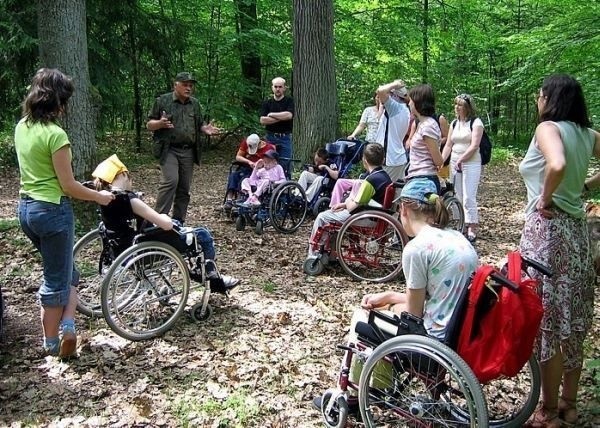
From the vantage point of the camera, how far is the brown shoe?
3480 mm

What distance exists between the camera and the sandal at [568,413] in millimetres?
2736

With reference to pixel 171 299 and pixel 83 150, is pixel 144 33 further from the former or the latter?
pixel 171 299

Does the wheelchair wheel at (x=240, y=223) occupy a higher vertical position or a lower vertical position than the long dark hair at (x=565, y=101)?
lower

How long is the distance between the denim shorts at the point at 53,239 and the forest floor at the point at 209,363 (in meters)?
0.51

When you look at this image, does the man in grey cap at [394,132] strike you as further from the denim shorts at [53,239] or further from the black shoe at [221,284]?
the denim shorts at [53,239]

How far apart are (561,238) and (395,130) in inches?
149

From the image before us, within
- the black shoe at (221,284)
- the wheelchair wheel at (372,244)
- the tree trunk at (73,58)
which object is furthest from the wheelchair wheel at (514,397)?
the tree trunk at (73,58)

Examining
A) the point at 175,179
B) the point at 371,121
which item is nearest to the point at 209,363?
the point at 175,179

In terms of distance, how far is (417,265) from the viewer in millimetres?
2500

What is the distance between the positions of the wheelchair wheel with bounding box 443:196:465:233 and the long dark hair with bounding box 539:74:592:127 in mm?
3775

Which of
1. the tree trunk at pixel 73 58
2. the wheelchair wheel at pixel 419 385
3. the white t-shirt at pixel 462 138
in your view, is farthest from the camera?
the white t-shirt at pixel 462 138

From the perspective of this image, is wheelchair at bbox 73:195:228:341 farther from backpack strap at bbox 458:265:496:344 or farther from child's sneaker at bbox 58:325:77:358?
backpack strap at bbox 458:265:496:344

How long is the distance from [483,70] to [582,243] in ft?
62.7

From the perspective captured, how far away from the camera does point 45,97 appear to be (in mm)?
3193
